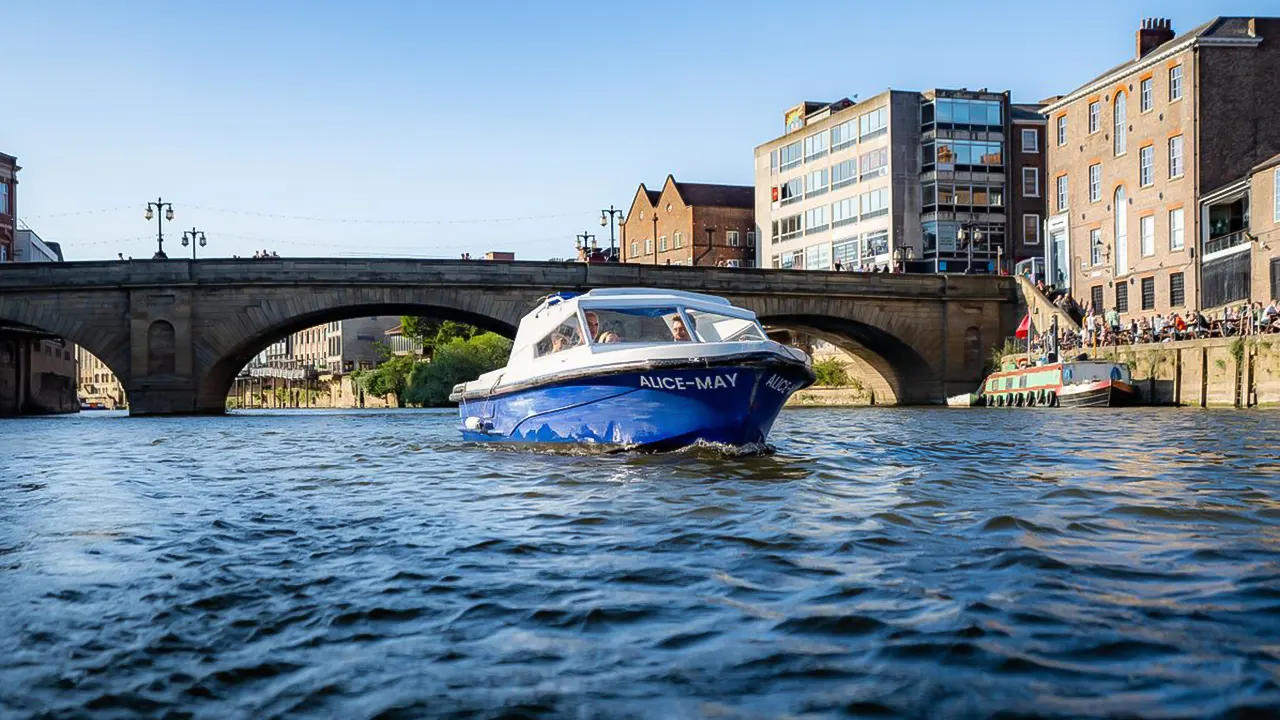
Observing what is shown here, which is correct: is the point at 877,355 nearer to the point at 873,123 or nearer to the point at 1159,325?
the point at 873,123

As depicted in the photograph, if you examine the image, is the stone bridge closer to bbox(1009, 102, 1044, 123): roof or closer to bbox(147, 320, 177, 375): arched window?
bbox(147, 320, 177, 375): arched window

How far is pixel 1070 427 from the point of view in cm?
2353

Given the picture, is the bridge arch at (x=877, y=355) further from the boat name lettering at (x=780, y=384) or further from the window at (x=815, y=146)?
the boat name lettering at (x=780, y=384)

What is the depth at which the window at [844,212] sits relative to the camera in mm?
62219

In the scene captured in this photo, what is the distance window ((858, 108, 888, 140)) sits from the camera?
2347 inches

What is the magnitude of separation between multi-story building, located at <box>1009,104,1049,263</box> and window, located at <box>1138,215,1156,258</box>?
660 inches

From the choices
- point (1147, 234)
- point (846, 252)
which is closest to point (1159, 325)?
point (1147, 234)

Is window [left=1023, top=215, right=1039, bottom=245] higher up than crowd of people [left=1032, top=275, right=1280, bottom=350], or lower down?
higher up

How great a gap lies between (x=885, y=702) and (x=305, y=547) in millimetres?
4892

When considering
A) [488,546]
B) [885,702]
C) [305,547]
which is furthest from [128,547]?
[885,702]

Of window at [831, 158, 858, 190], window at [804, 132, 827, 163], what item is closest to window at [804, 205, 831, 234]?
window at [831, 158, 858, 190]

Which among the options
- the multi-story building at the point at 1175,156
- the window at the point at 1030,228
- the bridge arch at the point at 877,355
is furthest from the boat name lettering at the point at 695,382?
the window at the point at 1030,228

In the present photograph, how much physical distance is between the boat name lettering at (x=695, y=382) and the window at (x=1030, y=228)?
165 feet

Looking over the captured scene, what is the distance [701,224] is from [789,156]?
474 inches
